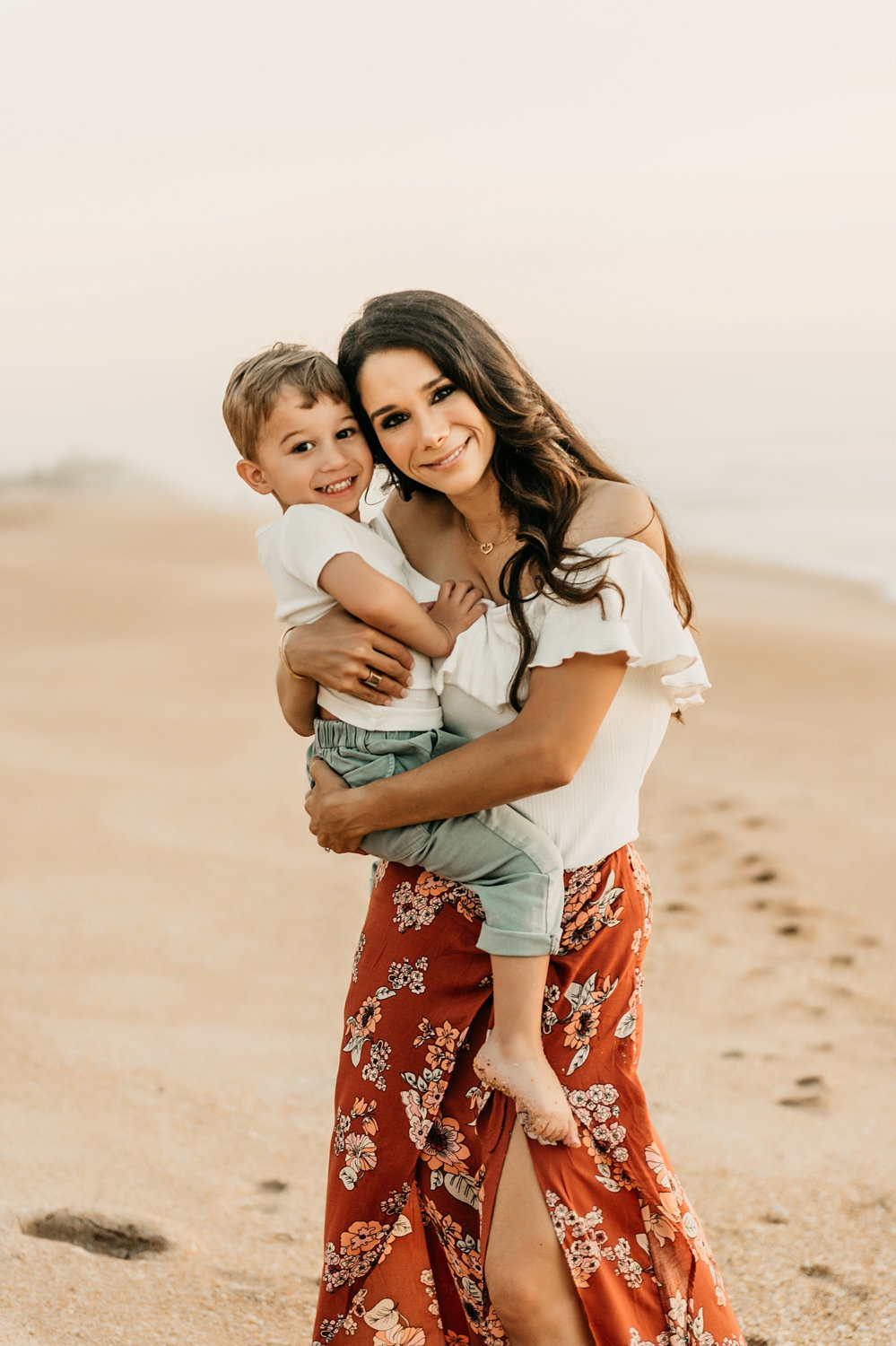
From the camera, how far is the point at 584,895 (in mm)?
2201

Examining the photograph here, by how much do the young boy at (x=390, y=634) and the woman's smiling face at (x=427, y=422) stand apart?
0.65ft

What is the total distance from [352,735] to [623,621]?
0.55 m

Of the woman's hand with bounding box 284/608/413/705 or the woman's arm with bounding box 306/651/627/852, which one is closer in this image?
the woman's arm with bounding box 306/651/627/852

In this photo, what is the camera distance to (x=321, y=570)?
2332 mm

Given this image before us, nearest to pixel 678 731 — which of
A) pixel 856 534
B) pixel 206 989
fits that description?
pixel 206 989

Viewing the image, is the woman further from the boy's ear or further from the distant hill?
the distant hill

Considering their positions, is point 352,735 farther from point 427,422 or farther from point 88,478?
point 88,478

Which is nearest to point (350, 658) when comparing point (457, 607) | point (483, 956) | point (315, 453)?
point (457, 607)

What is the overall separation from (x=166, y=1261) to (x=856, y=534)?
55.6 feet

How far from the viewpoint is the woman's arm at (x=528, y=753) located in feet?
6.77

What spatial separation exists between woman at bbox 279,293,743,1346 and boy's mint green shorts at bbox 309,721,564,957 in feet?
0.17

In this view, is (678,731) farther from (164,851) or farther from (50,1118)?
(50,1118)

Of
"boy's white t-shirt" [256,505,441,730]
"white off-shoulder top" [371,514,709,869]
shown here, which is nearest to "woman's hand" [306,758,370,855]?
"boy's white t-shirt" [256,505,441,730]

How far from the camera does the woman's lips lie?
7.29ft
